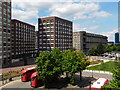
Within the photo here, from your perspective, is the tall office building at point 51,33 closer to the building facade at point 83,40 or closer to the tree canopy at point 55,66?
the building facade at point 83,40

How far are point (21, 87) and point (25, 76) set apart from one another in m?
4.18

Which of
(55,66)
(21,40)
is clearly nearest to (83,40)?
(21,40)

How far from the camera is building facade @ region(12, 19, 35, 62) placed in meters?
75.5

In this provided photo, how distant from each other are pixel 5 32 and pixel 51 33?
30088mm

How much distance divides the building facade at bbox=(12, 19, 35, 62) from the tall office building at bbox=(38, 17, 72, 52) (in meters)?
12.6

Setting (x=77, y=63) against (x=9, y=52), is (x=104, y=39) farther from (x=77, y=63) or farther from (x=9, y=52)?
(x=77, y=63)

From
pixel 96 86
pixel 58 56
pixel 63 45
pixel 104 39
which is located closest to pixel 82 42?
pixel 63 45

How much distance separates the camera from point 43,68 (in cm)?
2630

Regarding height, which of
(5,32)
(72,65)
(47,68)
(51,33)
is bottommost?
(47,68)

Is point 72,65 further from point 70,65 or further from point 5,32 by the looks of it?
point 5,32

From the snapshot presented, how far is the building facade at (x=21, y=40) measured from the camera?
248 ft

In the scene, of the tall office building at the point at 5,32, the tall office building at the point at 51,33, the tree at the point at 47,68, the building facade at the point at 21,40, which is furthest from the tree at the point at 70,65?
the building facade at the point at 21,40

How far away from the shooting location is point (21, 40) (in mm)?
82312

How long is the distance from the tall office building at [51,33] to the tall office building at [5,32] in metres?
23.5
